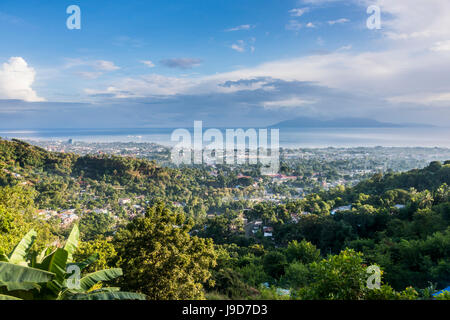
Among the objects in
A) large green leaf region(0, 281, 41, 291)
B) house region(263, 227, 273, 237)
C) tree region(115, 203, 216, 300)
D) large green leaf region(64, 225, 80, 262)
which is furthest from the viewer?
house region(263, 227, 273, 237)

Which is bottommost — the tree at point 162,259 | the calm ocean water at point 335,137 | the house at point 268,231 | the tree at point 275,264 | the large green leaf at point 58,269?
the house at point 268,231

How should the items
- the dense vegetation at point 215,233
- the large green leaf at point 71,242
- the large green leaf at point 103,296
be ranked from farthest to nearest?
1. the dense vegetation at point 215,233
2. the large green leaf at point 71,242
3. the large green leaf at point 103,296

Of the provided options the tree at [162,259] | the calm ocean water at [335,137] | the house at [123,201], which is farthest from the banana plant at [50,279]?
the calm ocean water at [335,137]

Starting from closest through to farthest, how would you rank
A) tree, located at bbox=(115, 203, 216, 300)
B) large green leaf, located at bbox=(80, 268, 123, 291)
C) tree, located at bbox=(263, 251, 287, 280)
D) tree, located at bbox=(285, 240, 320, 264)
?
large green leaf, located at bbox=(80, 268, 123, 291)
tree, located at bbox=(115, 203, 216, 300)
tree, located at bbox=(263, 251, 287, 280)
tree, located at bbox=(285, 240, 320, 264)

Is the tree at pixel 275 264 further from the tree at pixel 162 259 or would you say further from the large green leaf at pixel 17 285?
the large green leaf at pixel 17 285

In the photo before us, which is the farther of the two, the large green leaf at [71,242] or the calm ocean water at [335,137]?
the calm ocean water at [335,137]

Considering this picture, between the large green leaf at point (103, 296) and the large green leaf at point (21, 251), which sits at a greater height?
the large green leaf at point (21, 251)

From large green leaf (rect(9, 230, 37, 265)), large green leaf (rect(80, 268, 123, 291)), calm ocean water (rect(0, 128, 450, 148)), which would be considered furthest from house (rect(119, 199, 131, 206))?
large green leaf (rect(80, 268, 123, 291))

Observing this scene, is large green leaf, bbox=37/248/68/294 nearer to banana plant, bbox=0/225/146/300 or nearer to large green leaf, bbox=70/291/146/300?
banana plant, bbox=0/225/146/300
